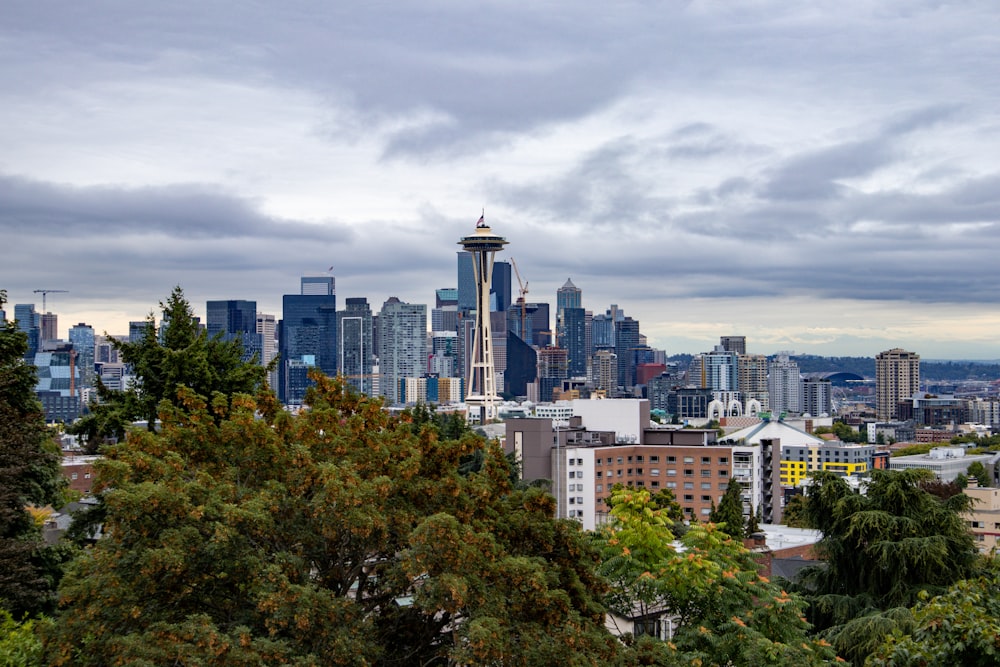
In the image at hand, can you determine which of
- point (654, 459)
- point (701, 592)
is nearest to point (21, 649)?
point (701, 592)

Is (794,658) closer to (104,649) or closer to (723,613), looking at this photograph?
(723,613)

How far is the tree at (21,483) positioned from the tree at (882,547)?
14.6 m

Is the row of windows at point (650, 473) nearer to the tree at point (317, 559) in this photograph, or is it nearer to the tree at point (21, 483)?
the tree at point (21, 483)

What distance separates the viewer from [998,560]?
42.8 feet

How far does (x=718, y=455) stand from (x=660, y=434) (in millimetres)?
9428

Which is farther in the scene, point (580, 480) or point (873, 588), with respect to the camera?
point (580, 480)

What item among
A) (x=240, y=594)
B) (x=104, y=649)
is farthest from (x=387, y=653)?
(x=104, y=649)

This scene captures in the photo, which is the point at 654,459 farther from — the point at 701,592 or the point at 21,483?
the point at 701,592

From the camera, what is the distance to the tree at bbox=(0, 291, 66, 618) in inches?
840

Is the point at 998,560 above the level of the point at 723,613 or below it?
above

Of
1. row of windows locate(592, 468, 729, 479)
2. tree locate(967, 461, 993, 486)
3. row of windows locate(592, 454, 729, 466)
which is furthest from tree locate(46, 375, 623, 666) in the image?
Answer: tree locate(967, 461, 993, 486)

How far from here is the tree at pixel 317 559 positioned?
14.2m

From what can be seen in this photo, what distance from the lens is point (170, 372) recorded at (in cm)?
2712

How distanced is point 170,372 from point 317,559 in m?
12.5
